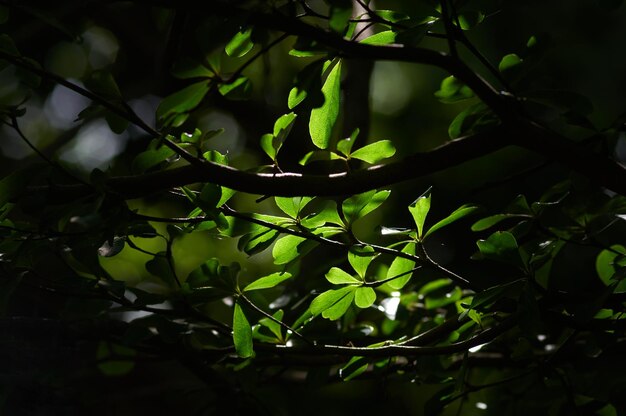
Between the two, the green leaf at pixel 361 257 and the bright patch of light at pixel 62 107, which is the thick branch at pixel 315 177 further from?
the bright patch of light at pixel 62 107

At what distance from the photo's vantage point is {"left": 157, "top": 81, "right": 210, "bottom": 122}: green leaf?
57 centimetres

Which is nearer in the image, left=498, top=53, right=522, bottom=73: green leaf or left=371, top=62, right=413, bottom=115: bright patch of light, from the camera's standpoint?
left=498, top=53, right=522, bottom=73: green leaf

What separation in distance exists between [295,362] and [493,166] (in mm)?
1106

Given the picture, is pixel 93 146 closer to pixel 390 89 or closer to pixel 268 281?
pixel 390 89

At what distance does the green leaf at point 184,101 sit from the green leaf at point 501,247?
0.29m

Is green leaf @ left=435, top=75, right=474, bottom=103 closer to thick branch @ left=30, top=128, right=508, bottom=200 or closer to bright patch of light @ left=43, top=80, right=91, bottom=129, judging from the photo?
thick branch @ left=30, top=128, right=508, bottom=200

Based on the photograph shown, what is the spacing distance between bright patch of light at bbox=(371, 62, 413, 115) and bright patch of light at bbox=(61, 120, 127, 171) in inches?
28.2

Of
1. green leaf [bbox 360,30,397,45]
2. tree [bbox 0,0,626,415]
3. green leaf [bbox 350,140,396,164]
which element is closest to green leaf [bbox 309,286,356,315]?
tree [bbox 0,0,626,415]

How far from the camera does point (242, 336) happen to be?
67 cm

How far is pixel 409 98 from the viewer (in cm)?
201

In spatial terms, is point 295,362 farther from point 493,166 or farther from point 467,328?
point 493,166

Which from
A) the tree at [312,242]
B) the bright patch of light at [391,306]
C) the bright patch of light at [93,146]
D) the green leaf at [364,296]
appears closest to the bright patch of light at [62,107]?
the bright patch of light at [93,146]

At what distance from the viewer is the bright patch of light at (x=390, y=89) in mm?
1977

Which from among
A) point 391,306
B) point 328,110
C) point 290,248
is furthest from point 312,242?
point 391,306
